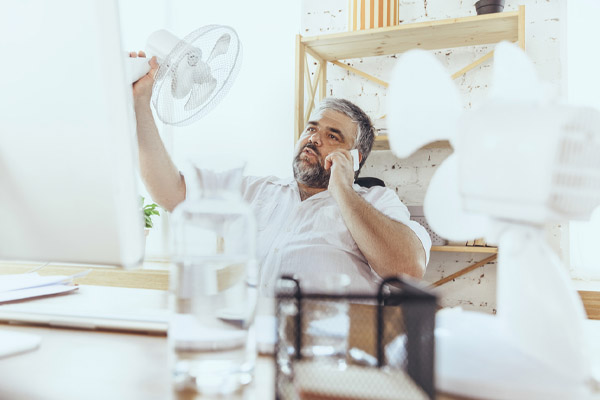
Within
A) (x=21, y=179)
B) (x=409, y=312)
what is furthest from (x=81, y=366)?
(x=409, y=312)

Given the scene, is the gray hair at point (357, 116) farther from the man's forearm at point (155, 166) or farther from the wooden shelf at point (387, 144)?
the man's forearm at point (155, 166)

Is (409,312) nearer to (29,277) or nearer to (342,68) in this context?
(29,277)

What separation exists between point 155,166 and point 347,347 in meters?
1.48

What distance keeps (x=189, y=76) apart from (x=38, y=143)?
2.90ft

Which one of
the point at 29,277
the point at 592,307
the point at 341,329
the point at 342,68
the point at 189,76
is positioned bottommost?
the point at 592,307

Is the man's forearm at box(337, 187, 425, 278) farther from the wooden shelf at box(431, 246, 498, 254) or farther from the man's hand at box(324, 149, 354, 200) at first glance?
the wooden shelf at box(431, 246, 498, 254)

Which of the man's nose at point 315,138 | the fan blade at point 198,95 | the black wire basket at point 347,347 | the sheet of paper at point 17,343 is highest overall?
the fan blade at point 198,95

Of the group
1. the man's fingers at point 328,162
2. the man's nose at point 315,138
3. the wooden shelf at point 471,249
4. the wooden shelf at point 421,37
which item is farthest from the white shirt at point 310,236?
the wooden shelf at point 421,37

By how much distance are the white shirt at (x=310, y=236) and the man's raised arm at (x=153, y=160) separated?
0.34m

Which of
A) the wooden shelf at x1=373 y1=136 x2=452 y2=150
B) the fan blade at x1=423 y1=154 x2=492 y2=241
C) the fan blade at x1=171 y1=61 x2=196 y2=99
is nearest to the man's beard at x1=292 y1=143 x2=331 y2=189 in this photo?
the wooden shelf at x1=373 y1=136 x2=452 y2=150

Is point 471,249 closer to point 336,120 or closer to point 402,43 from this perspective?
point 336,120

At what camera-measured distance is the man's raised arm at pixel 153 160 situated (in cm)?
166

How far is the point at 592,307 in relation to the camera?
1896mm

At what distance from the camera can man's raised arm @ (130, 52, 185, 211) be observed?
166 cm
